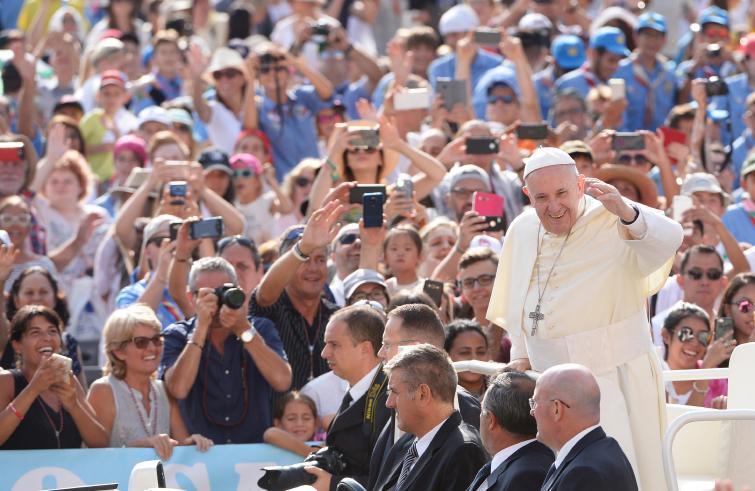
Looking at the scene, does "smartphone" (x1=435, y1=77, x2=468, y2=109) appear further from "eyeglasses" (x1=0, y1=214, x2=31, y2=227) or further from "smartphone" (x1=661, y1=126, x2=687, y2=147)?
"eyeglasses" (x1=0, y1=214, x2=31, y2=227)

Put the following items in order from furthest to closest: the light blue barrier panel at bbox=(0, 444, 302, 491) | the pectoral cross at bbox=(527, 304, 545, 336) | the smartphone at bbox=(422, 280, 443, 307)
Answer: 1. the smartphone at bbox=(422, 280, 443, 307)
2. the light blue barrier panel at bbox=(0, 444, 302, 491)
3. the pectoral cross at bbox=(527, 304, 545, 336)

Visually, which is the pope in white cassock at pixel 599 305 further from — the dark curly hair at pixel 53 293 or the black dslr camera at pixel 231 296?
the dark curly hair at pixel 53 293

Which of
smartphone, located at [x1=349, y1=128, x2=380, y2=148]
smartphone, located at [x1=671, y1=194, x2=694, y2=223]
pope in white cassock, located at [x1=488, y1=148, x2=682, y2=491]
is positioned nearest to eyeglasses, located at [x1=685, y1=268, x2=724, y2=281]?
smartphone, located at [x1=671, y1=194, x2=694, y2=223]

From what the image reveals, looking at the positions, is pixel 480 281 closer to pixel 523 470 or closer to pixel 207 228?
pixel 207 228

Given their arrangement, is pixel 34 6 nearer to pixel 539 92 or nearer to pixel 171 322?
pixel 539 92

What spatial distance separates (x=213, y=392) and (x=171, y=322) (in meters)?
1.16

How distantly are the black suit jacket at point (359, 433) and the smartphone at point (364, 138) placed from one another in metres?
3.63

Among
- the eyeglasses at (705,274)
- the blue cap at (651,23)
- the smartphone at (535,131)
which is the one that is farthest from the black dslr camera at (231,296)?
the blue cap at (651,23)

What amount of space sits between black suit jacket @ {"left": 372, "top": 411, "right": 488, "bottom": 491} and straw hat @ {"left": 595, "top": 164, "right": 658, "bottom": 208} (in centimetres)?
467

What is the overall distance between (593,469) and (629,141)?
600 cm

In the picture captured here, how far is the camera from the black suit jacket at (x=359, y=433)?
7375 mm

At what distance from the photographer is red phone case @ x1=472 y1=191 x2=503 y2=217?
999 centimetres

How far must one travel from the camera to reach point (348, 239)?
10.0m

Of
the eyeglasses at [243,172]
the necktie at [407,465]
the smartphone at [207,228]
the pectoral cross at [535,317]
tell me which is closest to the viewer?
the necktie at [407,465]
